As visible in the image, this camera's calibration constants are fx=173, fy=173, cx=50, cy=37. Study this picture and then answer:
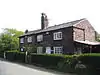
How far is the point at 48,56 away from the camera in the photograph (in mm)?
22922

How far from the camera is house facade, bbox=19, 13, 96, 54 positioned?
3017 centimetres

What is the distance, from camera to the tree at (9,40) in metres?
52.4

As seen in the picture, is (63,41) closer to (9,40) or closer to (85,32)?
(85,32)

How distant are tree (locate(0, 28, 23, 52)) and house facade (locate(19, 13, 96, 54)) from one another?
1562cm

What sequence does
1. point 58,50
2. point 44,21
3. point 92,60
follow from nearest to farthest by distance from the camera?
point 92,60 < point 58,50 < point 44,21

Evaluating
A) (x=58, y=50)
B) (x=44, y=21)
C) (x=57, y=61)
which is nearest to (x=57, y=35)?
(x=58, y=50)

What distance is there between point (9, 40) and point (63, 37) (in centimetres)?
2816

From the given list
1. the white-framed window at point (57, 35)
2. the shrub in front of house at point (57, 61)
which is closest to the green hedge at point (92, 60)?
the shrub in front of house at point (57, 61)

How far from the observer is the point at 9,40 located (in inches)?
2168

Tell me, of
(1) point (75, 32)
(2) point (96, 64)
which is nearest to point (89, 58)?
(2) point (96, 64)

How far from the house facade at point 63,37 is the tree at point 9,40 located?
15.6 m

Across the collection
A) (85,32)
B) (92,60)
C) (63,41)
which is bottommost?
(92,60)

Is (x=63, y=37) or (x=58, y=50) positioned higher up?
(x=63, y=37)

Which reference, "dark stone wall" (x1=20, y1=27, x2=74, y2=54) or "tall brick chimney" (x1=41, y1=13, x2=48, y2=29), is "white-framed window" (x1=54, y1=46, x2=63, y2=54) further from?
"tall brick chimney" (x1=41, y1=13, x2=48, y2=29)
